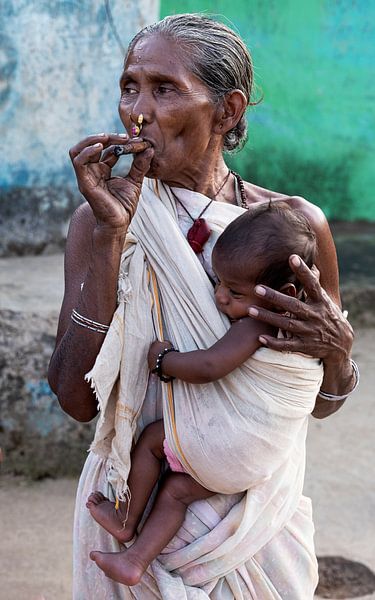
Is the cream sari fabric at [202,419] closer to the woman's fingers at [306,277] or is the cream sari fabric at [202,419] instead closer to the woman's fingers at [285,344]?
the woman's fingers at [285,344]

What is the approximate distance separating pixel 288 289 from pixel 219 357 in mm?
239

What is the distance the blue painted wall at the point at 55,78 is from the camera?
5.22m

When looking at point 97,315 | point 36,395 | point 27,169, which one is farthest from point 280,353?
point 27,169

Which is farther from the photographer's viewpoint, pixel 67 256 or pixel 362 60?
pixel 362 60

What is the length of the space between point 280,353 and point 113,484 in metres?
0.51

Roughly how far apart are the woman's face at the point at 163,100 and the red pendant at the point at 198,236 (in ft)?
0.44

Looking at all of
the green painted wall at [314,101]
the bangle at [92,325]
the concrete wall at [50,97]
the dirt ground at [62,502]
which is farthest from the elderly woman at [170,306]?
the green painted wall at [314,101]

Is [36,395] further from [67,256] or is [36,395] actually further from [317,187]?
[317,187]

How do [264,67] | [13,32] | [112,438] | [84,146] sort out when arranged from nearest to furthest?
1. [84,146]
2. [112,438]
3. [13,32]
4. [264,67]

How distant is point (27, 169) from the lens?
538cm

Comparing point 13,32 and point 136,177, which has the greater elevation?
point 136,177

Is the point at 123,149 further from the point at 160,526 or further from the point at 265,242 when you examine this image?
the point at 160,526

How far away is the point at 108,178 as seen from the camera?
214 centimetres

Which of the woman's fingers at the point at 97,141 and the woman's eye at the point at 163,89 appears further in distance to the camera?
the woman's eye at the point at 163,89
